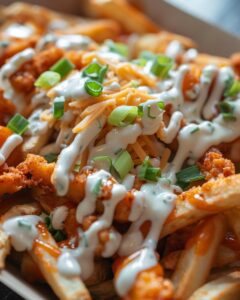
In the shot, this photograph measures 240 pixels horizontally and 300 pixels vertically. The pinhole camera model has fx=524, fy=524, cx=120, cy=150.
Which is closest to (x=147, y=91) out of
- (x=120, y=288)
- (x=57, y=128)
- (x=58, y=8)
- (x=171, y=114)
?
(x=171, y=114)

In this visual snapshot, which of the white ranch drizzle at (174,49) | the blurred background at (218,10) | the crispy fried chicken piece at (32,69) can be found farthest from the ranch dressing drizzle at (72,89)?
the blurred background at (218,10)

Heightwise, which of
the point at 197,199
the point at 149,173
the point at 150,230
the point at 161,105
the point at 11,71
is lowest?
the point at 11,71

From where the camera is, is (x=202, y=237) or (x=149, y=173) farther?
(x=149, y=173)

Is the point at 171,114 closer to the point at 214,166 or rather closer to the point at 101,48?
the point at 214,166

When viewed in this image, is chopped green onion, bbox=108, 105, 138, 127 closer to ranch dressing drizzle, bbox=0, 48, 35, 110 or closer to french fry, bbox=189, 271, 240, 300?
ranch dressing drizzle, bbox=0, 48, 35, 110

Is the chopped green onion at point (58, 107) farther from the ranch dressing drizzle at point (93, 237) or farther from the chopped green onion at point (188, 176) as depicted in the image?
the chopped green onion at point (188, 176)

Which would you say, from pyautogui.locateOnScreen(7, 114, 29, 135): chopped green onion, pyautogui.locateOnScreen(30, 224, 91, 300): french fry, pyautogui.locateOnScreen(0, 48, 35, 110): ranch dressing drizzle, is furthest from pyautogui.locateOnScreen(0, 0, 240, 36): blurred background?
pyautogui.locateOnScreen(30, 224, 91, 300): french fry

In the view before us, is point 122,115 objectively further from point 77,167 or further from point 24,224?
point 24,224

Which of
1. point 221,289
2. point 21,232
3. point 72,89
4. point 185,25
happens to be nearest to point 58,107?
point 72,89
